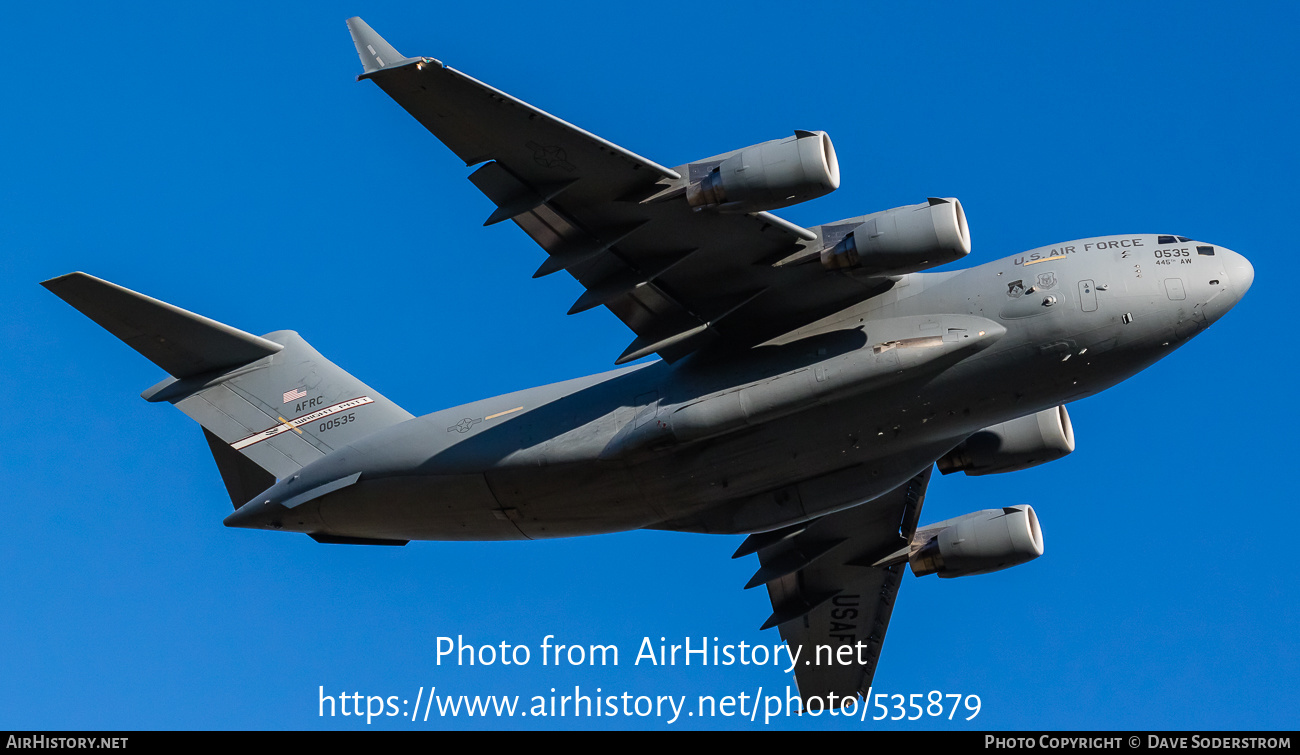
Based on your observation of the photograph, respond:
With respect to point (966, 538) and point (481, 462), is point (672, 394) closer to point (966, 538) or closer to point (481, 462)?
point (481, 462)

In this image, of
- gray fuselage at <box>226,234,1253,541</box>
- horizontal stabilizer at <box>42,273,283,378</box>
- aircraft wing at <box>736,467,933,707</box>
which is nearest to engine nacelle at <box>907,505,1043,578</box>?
aircraft wing at <box>736,467,933,707</box>

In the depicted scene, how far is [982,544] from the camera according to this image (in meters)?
18.0

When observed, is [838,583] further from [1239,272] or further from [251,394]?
[251,394]

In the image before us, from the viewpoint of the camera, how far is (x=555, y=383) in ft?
51.3

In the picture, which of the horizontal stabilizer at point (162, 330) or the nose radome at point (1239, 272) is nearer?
the nose radome at point (1239, 272)

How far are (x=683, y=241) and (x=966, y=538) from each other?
6.55 meters

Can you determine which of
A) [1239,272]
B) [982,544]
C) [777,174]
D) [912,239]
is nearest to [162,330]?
[777,174]

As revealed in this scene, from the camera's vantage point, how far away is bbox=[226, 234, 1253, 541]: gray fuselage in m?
13.6

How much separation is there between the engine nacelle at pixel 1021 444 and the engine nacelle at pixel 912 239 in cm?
409

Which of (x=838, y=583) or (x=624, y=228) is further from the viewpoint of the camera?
(x=838, y=583)

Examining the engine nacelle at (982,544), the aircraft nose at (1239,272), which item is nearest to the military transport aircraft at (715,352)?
the aircraft nose at (1239,272)

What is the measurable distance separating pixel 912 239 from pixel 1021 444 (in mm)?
4591

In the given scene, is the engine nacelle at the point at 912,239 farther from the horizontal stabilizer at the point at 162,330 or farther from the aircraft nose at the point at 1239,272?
the horizontal stabilizer at the point at 162,330

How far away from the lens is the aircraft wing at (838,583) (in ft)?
→ 58.9
